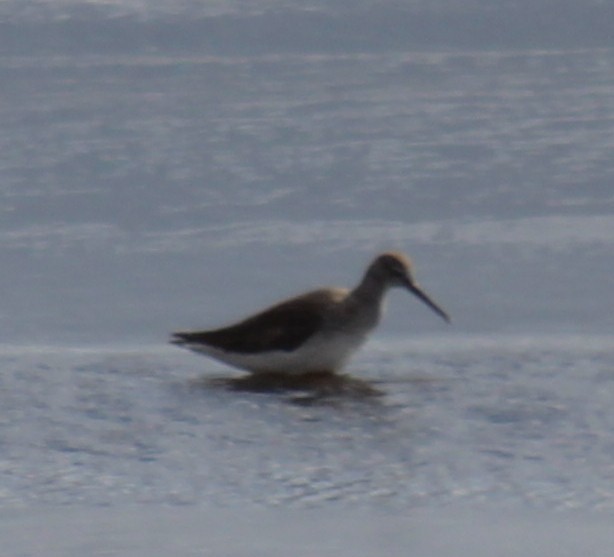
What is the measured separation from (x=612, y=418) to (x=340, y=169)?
11.6 ft

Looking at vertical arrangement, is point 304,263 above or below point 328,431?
above

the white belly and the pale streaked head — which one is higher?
the pale streaked head

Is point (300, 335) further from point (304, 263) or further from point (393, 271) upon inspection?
point (304, 263)

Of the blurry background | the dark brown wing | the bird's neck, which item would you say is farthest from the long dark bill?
the dark brown wing

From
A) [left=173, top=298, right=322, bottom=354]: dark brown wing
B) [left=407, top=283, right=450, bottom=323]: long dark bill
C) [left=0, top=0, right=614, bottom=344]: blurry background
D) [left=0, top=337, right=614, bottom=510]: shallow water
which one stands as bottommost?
[left=0, top=337, right=614, bottom=510]: shallow water

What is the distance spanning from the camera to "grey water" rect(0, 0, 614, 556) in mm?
4977

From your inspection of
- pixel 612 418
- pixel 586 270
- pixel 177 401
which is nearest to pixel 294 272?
pixel 586 270

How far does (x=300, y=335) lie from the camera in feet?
22.4

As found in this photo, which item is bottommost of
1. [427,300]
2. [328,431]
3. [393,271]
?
[328,431]

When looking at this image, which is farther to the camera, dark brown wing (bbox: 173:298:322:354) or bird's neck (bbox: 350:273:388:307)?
bird's neck (bbox: 350:273:388:307)

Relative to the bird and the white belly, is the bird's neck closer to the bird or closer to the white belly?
the bird

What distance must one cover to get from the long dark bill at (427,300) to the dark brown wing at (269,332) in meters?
0.39

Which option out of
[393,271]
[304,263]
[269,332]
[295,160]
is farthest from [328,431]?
[295,160]

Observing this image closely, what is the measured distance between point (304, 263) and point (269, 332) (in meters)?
1.09
